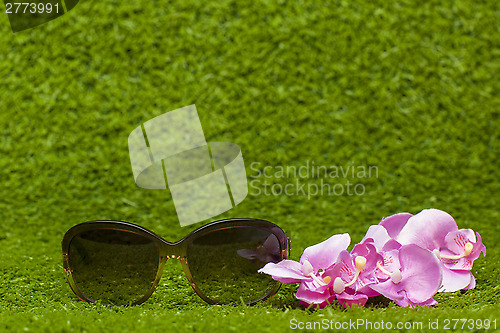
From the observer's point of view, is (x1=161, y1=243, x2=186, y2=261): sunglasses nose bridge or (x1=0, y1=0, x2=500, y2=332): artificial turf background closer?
(x1=161, y1=243, x2=186, y2=261): sunglasses nose bridge

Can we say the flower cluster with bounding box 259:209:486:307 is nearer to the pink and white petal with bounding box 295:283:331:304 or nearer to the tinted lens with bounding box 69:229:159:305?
the pink and white petal with bounding box 295:283:331:304

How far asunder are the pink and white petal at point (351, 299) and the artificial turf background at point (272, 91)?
24.0 inches

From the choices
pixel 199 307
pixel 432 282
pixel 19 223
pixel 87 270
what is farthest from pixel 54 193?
pixel 432 282

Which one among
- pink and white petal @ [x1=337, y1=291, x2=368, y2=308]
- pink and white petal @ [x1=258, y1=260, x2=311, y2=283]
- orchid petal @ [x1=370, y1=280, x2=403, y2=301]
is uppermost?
pink and white petal @ [x1=258, y1=260, x2=311, y2=283]

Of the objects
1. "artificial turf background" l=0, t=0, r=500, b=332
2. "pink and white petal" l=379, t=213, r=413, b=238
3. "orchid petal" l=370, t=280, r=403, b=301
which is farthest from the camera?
"artificial turf background" l=0, t=0, r=500, b=332

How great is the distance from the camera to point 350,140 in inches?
49.3

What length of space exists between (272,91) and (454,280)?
2.33ft

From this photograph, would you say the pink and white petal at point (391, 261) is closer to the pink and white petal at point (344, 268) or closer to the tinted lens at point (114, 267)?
the pink and white petal at point (344, 268)

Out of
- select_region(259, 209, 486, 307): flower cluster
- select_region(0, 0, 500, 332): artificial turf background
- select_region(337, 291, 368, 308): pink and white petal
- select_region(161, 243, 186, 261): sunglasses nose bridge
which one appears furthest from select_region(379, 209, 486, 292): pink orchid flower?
select_region(0, 0, 500, 332): artificial turf background

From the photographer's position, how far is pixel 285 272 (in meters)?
0.62

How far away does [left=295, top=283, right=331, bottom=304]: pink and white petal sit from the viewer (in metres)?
0.61

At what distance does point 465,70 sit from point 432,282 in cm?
83

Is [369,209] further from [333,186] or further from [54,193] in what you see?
[54,193]

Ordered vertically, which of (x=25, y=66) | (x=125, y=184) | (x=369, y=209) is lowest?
(x=369, y=209)
